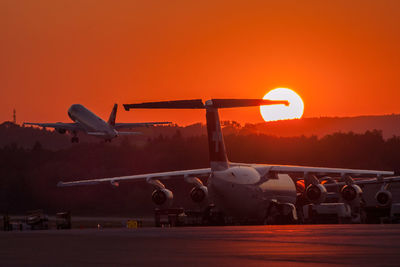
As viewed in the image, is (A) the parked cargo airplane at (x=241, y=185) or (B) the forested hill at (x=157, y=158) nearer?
(A) the parked cargo airplane at (x=241, y=185)

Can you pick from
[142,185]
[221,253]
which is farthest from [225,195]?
[142,185]

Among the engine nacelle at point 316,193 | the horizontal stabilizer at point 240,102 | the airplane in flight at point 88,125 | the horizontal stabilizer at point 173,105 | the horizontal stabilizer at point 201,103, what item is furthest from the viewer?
the airplane in flight at point 88,125

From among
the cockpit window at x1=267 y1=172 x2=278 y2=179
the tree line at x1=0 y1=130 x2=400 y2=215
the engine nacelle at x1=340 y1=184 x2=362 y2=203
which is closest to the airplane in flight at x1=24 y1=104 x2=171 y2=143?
the tree line at x1=0 y1=130 x2=400 y2=215

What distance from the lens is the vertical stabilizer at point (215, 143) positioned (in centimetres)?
5912

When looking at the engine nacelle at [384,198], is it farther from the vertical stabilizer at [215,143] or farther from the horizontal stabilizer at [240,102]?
the vertical stabilizer at [215,143]

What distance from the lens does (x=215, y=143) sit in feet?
196

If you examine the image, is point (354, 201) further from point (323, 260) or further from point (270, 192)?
point (323, 260)

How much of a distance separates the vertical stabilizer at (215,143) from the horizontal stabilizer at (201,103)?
96cm

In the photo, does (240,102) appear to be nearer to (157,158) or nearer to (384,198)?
(384,198)

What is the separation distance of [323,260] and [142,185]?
432 ft

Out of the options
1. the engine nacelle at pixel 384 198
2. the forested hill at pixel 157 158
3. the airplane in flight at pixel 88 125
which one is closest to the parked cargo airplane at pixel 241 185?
the engine nacelle at pixel 384 198

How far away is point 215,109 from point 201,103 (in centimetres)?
299

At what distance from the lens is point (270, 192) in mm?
61500

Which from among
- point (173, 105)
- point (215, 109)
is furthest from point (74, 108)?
point (173, 105)
